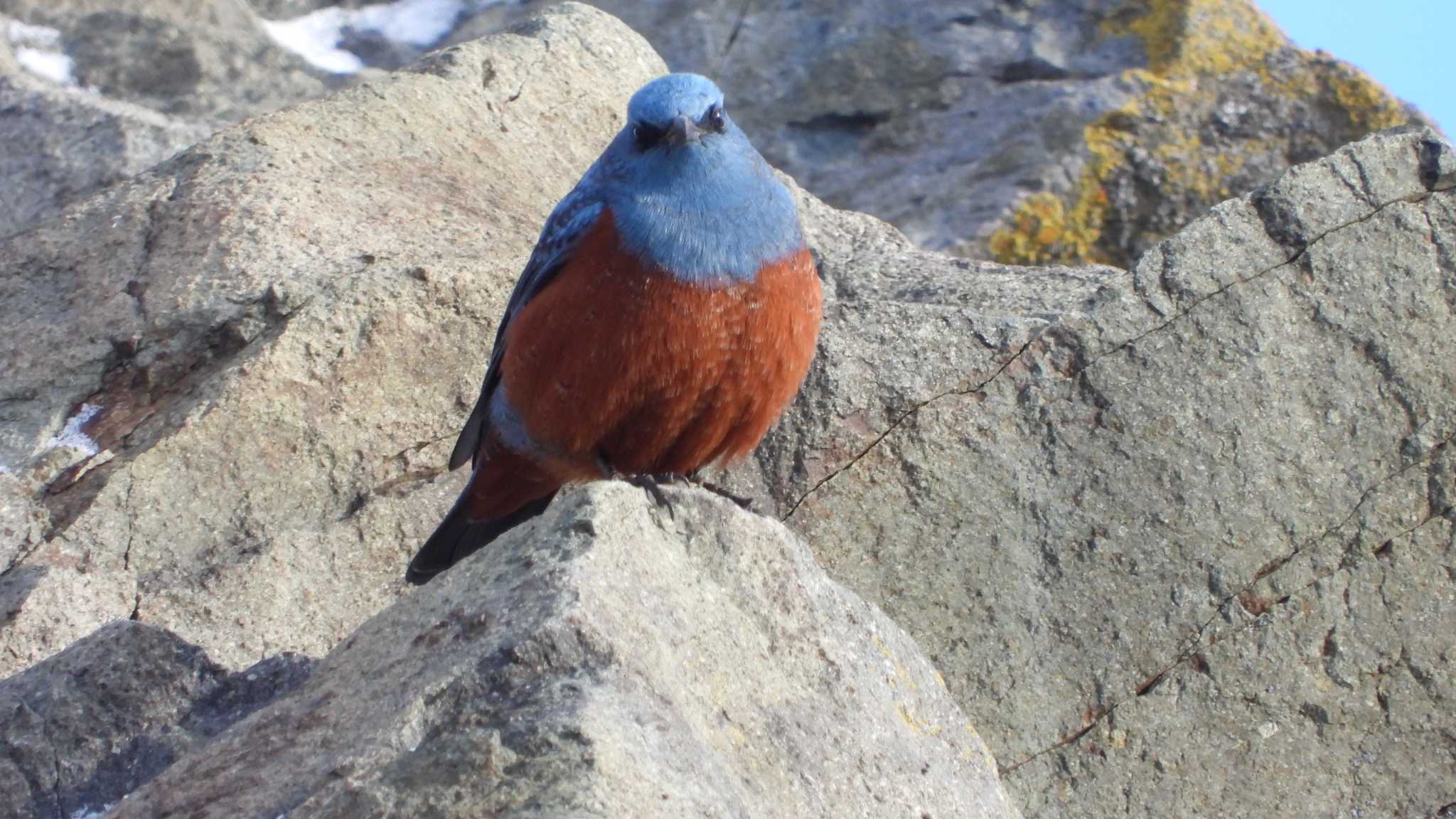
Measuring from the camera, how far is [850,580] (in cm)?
460

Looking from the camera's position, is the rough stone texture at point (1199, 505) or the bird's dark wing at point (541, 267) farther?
the bird's dark wing at point (541, 267)

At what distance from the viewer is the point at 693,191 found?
4.57 meters

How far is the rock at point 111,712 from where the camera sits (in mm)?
3436

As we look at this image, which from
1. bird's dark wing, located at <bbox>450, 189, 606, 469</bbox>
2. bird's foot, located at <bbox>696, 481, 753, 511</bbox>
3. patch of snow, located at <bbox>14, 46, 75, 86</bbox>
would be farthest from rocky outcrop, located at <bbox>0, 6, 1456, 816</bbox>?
patch of snow, located at <bbox>14, 46, 75, 86</bbox>

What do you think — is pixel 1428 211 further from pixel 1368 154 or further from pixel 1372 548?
pixel 1372 548

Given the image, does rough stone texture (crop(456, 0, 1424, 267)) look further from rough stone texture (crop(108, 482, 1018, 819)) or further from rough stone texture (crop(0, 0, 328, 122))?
rough stone texture (crop(108, 482, 1018, 819))

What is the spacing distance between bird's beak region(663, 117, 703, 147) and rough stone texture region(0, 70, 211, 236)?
3.06 metres

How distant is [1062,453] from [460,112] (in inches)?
111

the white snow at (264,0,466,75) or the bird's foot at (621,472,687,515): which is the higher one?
the bird's foot at (621,472,687,515)

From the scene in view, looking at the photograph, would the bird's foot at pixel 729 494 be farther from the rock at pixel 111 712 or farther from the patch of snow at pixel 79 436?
the patch of snow at pixel 79 436

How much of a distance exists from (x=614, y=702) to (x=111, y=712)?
1506 mm

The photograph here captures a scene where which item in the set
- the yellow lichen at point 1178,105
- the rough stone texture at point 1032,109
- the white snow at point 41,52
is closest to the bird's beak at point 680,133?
the rough stone texture at point 1032,109

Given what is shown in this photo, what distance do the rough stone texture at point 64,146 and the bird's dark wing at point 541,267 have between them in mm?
2713

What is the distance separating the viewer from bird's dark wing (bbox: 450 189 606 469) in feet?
15.2
